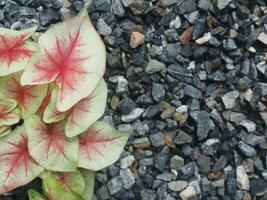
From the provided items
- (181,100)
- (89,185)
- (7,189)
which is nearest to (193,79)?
(181,100)

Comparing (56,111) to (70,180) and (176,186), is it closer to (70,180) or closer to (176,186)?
(70,180)

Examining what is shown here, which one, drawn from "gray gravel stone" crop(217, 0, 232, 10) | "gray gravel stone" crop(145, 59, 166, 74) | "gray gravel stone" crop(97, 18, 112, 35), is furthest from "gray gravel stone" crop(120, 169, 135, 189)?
"gray gravel stone" crop(217, 0, 232, 10)

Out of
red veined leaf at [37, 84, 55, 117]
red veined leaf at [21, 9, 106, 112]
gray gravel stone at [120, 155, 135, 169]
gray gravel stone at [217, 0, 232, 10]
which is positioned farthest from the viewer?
gray gravel stone at [217, 0, 232, 10]

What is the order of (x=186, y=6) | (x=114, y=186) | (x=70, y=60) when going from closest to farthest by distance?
(x=70, y=60)
(x=114, y=186)
(x=186, y=6)

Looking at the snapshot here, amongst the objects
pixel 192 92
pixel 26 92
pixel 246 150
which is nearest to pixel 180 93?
pixel 192 92

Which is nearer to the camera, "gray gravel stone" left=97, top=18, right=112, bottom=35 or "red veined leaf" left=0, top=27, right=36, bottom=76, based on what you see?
"red veined leaf" left=0, top=27, right=36, bottom=76

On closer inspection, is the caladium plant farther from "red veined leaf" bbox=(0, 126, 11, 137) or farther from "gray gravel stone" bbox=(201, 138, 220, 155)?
"gray gravel stone" bbox=(201, 138, 220, 155)
